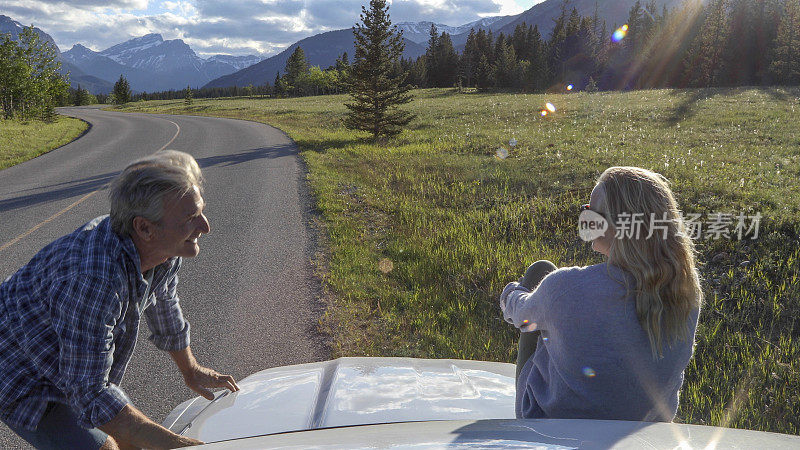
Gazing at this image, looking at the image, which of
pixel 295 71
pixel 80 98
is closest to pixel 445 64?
pixel 295 71

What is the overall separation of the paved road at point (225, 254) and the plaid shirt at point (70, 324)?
1736 mm

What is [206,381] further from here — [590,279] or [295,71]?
[295,71]

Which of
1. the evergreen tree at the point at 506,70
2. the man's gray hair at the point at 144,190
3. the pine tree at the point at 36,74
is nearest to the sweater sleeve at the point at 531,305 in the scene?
the man's gray hair at the point at 144,190

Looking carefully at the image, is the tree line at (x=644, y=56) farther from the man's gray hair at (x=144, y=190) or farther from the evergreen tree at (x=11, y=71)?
the man's gray hair at (x=144, y=190)

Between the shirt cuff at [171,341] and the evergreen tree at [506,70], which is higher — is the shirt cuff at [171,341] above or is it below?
below

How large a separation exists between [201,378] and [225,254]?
500 cm

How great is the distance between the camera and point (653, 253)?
198 centimetres

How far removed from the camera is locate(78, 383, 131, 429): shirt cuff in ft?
6.14

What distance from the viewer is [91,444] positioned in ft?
6.71

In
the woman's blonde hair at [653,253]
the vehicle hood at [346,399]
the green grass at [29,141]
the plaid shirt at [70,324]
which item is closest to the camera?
the plaid shirt at [70,324]

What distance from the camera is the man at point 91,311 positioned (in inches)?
73.1

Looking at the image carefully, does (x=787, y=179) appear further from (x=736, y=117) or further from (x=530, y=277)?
(x=736, y=117)

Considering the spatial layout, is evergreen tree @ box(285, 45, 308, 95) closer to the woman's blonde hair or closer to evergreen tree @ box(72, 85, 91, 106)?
evergreen tree @ box(72, 85, 91, 106)

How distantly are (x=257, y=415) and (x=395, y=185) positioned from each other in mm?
10082
